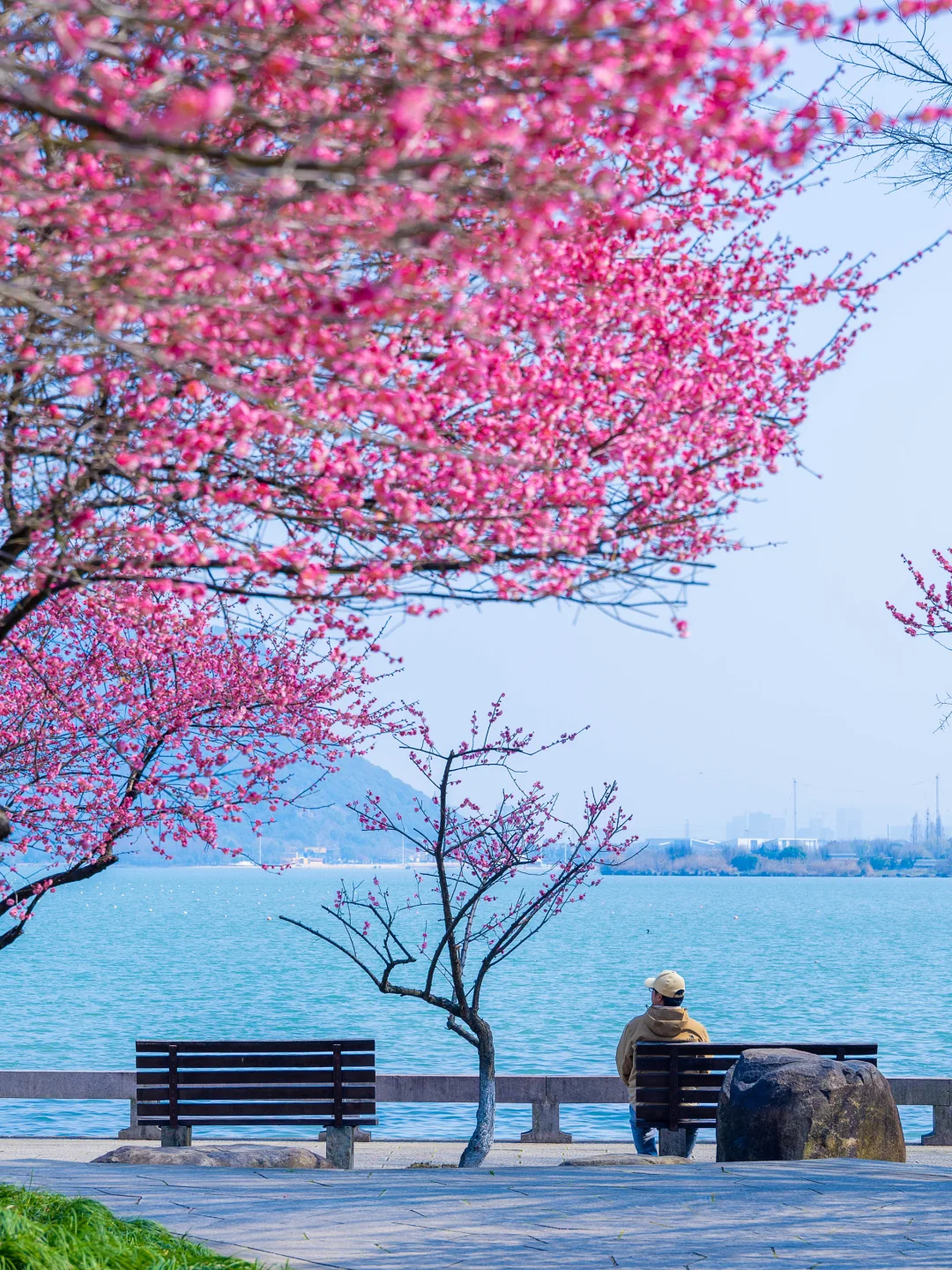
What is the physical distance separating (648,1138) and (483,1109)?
194cm

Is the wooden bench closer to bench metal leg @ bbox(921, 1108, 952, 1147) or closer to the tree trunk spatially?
the tree trunk

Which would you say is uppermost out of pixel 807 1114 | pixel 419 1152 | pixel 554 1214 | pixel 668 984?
pixel 668 984

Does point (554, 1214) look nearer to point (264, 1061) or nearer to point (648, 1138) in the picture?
point (648, 1138)

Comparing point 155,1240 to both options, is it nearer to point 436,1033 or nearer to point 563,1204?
point 563,1204

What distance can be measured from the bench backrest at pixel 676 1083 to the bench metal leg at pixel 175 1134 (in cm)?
503

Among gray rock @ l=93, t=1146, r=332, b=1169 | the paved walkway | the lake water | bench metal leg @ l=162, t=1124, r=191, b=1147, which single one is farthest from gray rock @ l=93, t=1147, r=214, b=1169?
the lake water

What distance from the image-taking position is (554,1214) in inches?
367

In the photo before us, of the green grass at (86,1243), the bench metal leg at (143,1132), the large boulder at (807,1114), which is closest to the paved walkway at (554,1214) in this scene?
the green grass at (86,1243)

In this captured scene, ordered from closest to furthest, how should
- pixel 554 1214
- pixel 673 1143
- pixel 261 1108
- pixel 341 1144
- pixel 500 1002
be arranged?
1. pixel 554 1214
2. pixel 673 1143
3. pixel 341 1144
4. pixel 261 1108
5. pixel 500 1002

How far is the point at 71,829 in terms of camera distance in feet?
45.6

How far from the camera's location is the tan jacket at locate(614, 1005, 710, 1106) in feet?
47.0

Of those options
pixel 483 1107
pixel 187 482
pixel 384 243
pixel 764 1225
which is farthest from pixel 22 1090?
pixel 384 243

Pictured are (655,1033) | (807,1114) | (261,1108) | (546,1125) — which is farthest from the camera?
(546,1125)

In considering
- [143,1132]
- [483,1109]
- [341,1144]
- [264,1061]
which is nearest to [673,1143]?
[483,1109]
